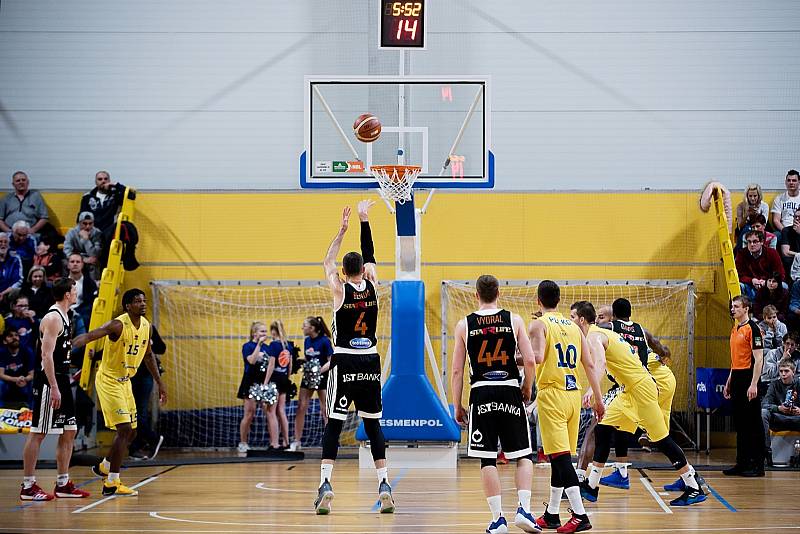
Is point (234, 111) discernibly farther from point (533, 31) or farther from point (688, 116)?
point (688, 116)

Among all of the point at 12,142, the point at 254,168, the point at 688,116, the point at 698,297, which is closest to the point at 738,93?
the point at 688,116

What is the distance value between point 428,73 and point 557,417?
9234 mm

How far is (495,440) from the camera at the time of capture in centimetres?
727

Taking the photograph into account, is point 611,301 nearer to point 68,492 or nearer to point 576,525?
point 576,525

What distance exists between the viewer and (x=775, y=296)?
13.9m

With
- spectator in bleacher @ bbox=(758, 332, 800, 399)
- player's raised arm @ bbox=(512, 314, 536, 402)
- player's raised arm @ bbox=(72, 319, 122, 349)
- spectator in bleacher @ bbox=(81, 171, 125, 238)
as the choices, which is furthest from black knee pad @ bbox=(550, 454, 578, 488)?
spectator in bleacher @ bbox=(81, 171, 125, 238)

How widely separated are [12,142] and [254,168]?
Answer: 13.1 feet

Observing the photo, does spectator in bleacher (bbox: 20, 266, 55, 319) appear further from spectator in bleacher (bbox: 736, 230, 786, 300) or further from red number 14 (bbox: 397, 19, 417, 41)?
spectator in bleacher (bbox: 736, 230, 786, 300)

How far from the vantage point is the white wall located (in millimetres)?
15867

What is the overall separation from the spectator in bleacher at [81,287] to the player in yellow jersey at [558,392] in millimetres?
8401

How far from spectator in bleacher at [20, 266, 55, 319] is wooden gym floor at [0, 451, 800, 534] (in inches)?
113

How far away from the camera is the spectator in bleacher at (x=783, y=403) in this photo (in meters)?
12.3

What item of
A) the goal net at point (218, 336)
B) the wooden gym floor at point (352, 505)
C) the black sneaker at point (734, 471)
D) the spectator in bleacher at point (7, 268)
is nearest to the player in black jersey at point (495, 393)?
the wooden gym floor at point (352, 505)

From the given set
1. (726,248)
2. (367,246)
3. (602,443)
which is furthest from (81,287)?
(726,248)
